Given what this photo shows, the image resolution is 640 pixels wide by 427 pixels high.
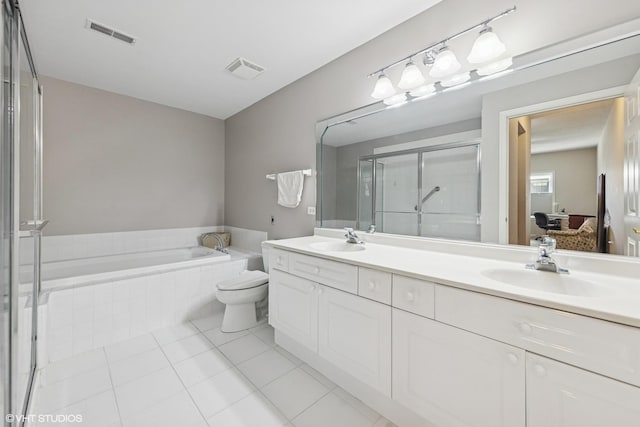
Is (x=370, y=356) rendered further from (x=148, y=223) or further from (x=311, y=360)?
(x=148, y=223)

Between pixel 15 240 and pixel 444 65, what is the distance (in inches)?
93.5

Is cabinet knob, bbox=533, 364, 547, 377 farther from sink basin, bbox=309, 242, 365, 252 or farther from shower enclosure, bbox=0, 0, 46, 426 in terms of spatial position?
shower enclosure, bbox=0, 0, 46, 426

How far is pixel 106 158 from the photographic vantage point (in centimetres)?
288

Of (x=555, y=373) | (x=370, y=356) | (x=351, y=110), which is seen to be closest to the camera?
(x=555, y=373)

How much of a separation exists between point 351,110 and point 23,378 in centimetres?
259

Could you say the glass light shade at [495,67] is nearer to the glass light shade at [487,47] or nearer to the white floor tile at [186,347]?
the glass light shade at [487,47]

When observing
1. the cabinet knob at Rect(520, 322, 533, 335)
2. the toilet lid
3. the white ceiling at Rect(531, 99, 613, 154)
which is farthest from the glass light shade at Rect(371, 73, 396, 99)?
the toilet lid

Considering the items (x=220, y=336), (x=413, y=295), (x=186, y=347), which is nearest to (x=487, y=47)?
(x=413, y=295)

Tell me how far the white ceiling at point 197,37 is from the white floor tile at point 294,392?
2.36 metres

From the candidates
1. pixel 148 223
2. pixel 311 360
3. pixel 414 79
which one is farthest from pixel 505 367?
pixel 148 223

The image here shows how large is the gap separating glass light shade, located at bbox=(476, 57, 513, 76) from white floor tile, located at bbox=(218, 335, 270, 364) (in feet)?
7.57

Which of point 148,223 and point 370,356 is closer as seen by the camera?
point 370,356

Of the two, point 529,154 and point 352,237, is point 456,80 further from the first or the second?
point 352,237

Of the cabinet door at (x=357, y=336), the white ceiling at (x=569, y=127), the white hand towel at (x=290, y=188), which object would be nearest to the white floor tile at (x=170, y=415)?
the cabinet door at (x=357, y=336)
